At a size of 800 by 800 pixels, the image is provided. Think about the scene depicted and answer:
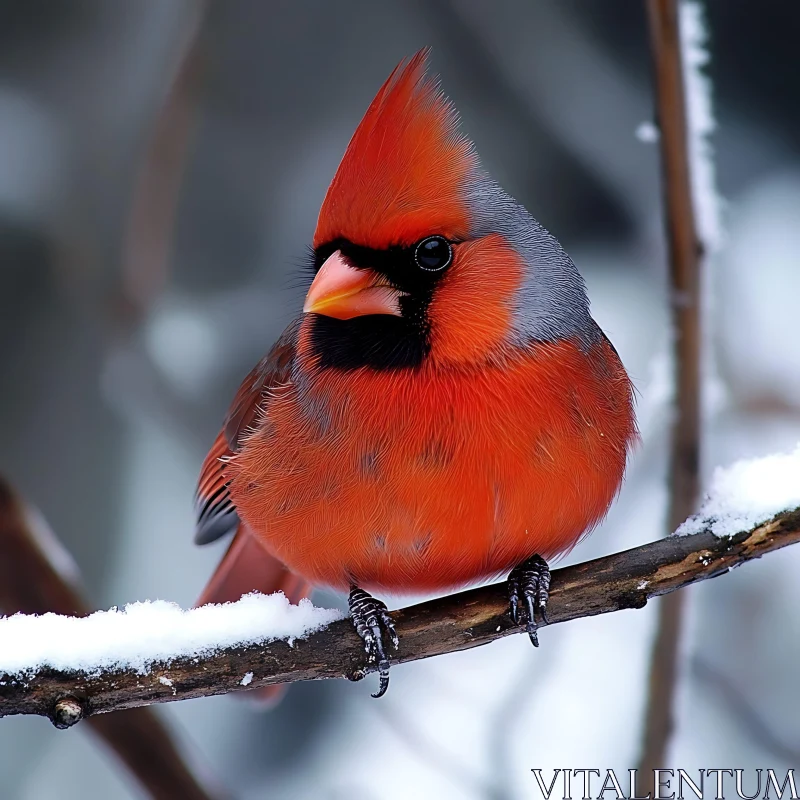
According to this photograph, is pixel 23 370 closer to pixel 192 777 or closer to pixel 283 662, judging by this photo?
pixel 192 777

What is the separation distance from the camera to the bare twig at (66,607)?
84.0 inches

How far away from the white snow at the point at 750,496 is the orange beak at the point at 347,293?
63 centimetres

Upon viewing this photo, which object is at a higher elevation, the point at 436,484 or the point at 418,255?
the point at 418,255

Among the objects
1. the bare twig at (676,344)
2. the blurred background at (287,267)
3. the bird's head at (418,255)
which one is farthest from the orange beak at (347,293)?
the blurred background at (287,267)

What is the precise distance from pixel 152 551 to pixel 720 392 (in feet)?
6.21

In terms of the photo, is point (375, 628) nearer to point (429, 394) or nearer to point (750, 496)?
point (429, 394)

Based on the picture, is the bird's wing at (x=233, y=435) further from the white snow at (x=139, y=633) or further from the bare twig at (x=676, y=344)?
the bare twig at (x=676, y=344)

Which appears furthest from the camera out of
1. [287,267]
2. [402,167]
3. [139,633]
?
[287,267]

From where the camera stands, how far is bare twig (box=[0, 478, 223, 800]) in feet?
7.00

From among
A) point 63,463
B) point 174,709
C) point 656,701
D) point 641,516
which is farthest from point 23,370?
point 656,701

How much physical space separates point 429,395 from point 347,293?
0.23 m

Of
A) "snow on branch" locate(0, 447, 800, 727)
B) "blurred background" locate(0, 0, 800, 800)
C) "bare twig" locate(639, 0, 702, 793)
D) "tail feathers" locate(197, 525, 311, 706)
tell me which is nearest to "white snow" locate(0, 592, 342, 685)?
"snow on branch" locate(0, 447, 800, 727)

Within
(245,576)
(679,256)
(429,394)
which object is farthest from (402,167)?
(245,576)

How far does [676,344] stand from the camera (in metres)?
2.19
